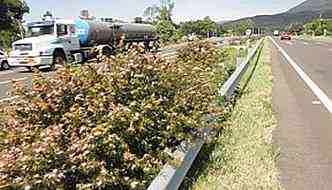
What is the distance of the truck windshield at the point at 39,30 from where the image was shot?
3002 centimetres

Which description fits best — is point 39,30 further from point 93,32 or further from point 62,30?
point 93,32

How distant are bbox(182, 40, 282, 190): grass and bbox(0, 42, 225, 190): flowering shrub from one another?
572 millimetres

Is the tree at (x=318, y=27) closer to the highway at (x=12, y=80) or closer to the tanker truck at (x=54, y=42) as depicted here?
the tanker truck at (x=54, y=42)

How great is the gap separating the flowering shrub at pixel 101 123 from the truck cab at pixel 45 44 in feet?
76.8

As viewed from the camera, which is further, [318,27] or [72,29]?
[318,27]

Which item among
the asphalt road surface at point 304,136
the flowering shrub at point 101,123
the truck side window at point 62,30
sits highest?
the truck side window at point 62,30

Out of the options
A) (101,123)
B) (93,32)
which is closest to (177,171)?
(101,123)

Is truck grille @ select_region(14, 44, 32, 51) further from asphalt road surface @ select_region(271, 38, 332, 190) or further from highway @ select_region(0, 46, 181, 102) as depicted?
asphalt road surface @ select_region(271, 38, 332, 190)

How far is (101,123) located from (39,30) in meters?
26.8

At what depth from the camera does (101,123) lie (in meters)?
4.74

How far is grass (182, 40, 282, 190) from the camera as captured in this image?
18.1 feet

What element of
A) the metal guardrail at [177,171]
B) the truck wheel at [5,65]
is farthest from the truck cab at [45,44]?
the metal guardrail at [177,171]

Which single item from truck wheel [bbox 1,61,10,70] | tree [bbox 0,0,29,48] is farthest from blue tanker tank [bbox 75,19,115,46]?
tree [bbox 0,0,29,48]

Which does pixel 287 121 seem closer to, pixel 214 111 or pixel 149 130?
pixel 214 111
